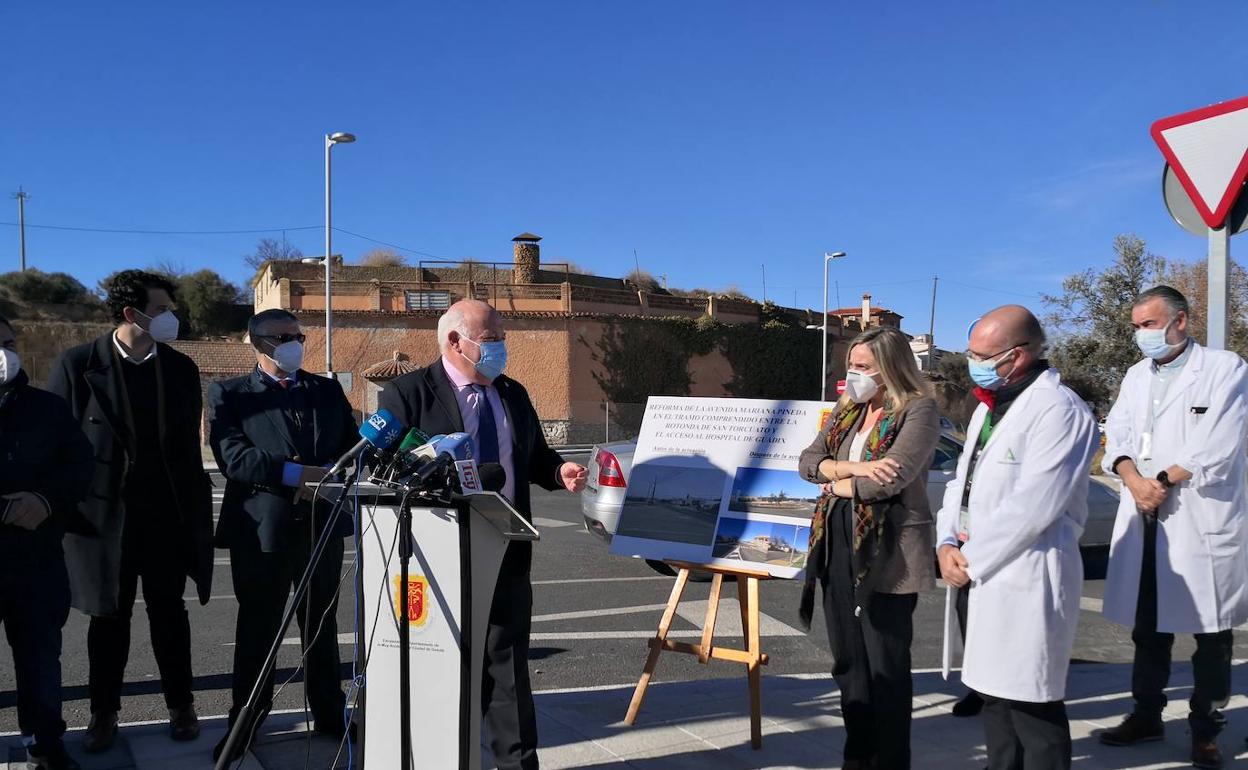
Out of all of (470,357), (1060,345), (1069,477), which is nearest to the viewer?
(1069,477)

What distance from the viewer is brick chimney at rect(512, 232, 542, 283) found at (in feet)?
136

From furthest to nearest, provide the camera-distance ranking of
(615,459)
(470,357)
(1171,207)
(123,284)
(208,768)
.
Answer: (615,459)
(1171,207)
(123,284)
(208,768)
(470,357)

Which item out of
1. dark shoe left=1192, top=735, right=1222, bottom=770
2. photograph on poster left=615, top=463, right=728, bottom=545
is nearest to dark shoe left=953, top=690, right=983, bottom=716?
dark shoe left=1192, top=735, right=1222, bottom=770

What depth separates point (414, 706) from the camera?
9.98ft

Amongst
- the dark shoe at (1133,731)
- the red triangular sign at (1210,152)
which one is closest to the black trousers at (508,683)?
the dark shoe at (1133,731)

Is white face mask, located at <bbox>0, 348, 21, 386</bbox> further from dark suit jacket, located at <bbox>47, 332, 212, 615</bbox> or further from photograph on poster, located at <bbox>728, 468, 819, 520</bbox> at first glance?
photograph on poster, located at <bbox>728, 468, 819, 520</bbox>

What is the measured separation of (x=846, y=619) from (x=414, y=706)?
1.79 meters

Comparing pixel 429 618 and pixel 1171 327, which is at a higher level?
pixel 1171 327

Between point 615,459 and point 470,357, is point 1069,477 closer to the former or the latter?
point 470,357

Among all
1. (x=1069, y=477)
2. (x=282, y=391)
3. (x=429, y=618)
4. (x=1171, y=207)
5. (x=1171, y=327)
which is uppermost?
(x=1171, y=207)

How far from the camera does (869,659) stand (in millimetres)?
3633

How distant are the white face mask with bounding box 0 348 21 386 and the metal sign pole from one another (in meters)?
5.24

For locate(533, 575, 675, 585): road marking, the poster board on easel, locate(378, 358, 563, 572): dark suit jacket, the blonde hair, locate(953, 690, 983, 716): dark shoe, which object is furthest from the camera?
locate(533, 575, 675, 585): road marking

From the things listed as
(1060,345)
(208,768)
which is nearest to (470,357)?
(208,768)
